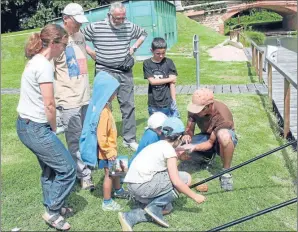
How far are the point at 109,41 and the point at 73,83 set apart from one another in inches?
55.3

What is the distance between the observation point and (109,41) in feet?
19.2

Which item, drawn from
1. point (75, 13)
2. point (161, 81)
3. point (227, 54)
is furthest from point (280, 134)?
point (227, 54)

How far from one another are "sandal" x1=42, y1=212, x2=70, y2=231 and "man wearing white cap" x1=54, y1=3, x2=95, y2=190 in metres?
0.81

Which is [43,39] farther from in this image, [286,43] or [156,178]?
[286,43]

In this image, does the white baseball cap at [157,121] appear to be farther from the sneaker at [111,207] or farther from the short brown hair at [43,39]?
the short brown hair at [43,39]

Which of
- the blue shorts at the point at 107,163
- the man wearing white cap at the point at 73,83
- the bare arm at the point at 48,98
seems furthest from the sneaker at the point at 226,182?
the bare arm at the point at 48,98

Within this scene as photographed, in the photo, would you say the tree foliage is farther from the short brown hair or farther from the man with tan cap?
the short brown hair

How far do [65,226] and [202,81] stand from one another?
8.73 meters

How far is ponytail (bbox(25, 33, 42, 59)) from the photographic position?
11.9 ft

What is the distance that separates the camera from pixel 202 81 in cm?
1212

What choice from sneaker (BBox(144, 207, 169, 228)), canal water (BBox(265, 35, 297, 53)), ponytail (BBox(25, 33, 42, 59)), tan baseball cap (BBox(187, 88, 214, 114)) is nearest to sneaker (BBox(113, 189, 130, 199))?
sneaker (BBox(144, 207, 169, 228))

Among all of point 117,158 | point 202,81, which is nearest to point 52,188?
point 117,158

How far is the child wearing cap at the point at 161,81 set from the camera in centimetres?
580

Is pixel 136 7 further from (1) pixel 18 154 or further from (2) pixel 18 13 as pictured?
(2) pixel 18 13
